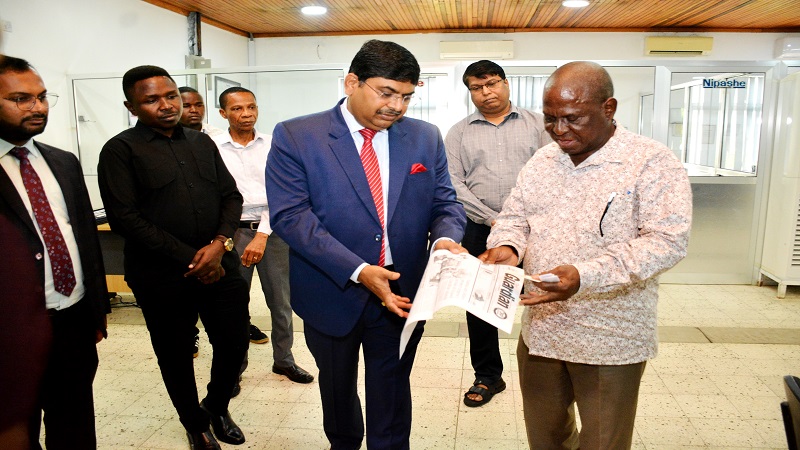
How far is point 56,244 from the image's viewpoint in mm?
1935

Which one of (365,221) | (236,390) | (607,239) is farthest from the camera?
(236,390)

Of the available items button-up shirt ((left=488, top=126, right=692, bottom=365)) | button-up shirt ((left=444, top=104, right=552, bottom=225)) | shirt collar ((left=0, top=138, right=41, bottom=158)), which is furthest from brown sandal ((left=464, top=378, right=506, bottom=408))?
shirt collar ((left=0, top=138, right=41, bottom=158))

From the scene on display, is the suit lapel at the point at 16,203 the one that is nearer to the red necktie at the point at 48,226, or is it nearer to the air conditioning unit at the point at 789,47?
the red necktie at the point at 48,226

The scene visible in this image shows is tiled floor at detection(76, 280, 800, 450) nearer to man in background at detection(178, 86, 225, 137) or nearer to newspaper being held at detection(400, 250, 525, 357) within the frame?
newspaper being held at detection(400, 250, 525, 357)

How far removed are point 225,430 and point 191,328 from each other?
578 millimetres

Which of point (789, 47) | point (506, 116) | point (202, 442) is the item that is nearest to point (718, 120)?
point (506, 116)

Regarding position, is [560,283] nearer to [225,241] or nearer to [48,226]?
[225,241]

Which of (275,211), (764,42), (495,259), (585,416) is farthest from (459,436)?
(764,42)

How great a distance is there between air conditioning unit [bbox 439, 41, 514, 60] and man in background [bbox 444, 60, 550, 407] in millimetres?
6862

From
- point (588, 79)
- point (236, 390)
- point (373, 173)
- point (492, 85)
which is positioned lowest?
point (236, 390)

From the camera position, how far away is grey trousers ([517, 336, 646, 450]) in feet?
5.44

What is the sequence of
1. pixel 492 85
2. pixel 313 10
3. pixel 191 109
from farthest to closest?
1. pixel 313 10
2. pixel 191 109
3. pixel 492 85

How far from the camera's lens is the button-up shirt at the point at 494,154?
301 centimetres

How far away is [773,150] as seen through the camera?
5262 mm
